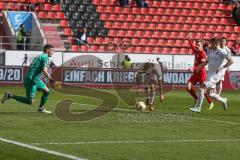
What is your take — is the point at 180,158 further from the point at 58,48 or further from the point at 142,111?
the point at 58,48

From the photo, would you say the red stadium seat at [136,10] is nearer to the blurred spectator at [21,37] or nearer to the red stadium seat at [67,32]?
the red stadium seat at [67,32]

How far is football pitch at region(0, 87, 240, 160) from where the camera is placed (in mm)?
11047

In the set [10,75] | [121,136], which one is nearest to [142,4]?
[10,75]

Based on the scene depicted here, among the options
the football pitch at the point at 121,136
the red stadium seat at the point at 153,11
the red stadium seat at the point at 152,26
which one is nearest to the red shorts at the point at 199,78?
the football pitch at the point at 121,136

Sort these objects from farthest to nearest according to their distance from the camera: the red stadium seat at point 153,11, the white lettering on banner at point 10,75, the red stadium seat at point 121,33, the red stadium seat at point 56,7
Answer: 1. the red stadium seat at point 153,11
2. the red stadium seat at point 121,33
3. the red stadium seat at point 56,7
4. the white lettering on banner at point 10,75

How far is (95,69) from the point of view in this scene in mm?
36688

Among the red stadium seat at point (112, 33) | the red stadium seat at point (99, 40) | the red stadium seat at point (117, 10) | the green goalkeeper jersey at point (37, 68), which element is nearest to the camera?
the green goalkeeper jersey at point (37, 68)

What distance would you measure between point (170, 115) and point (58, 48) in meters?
21.1

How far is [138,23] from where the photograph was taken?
1759 inches

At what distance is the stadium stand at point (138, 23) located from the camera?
41219 millimetres

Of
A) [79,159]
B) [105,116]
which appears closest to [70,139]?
[79,159]

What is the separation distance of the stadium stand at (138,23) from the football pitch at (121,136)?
21.3 metres

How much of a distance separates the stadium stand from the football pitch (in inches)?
840

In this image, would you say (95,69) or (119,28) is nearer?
(95,69)
